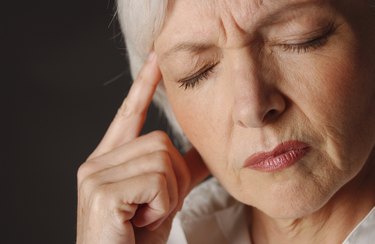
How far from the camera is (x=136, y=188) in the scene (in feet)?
6.51

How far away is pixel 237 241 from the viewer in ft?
7.64

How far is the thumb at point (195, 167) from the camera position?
7.43 ft

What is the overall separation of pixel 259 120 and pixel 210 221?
2.46ft

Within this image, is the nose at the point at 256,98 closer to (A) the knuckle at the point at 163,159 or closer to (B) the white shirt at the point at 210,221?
(A) the knuckle at the point at 163,159

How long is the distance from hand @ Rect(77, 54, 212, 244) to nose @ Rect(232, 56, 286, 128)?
36cm

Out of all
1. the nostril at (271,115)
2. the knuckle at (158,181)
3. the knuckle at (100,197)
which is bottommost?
the nostril at (271,115)

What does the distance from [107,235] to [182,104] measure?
42 centimetres

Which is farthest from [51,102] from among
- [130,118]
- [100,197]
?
[100,197]

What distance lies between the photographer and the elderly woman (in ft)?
5.74

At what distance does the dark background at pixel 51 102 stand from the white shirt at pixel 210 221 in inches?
27.1

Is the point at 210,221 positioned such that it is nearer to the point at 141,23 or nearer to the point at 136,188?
the point at 136,188

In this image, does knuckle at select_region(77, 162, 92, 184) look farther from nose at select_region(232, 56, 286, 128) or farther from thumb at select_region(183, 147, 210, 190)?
nose at select_region(232, 56, 286, 128)

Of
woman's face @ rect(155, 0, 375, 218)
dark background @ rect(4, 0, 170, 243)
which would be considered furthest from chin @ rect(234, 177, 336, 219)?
dark background @ rect(4, 0, 170, 243)

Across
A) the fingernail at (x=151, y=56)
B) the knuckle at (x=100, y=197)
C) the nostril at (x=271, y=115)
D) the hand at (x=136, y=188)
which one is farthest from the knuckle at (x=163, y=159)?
the nostril at (x=271, y=115)
